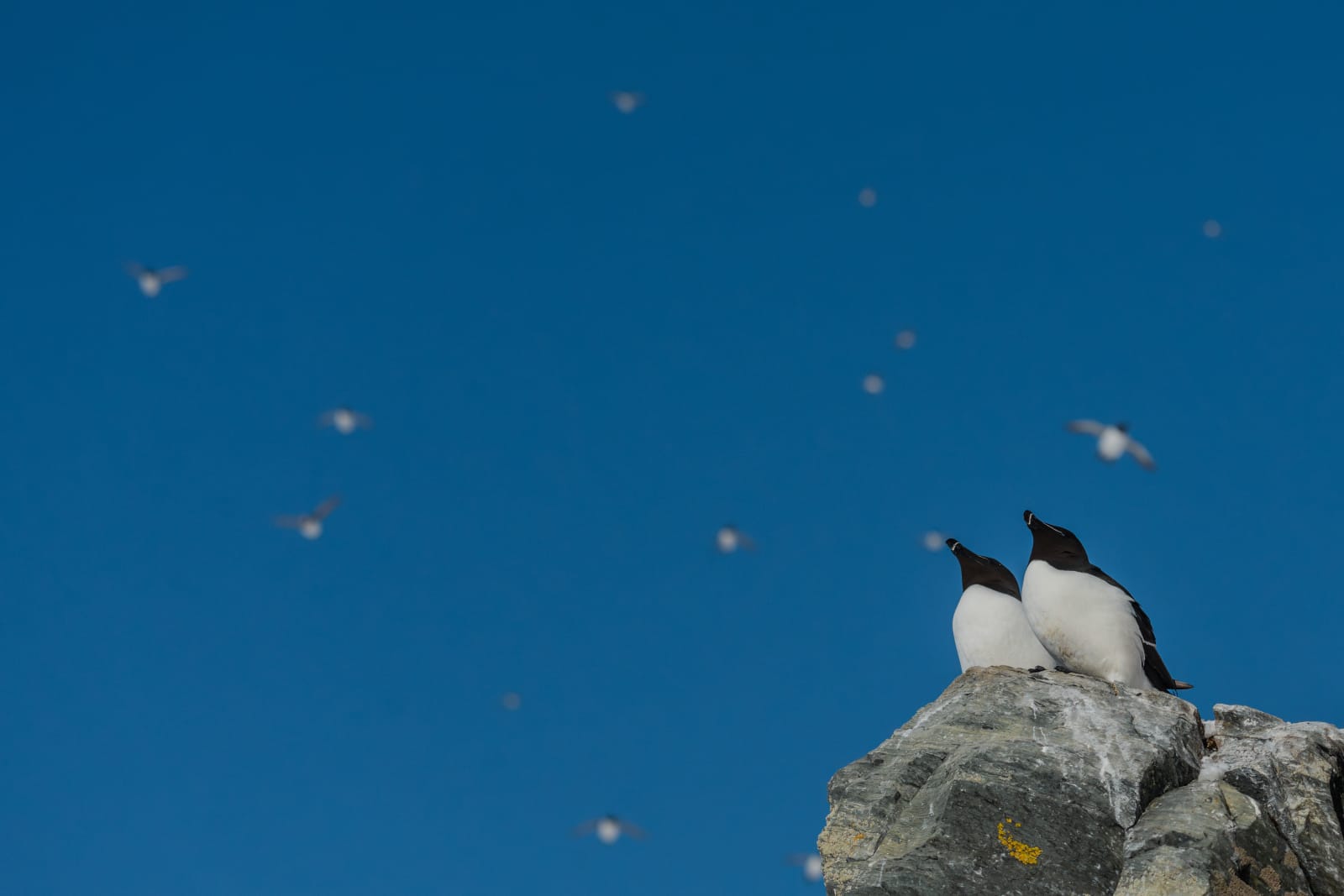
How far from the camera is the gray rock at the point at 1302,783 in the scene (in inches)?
334

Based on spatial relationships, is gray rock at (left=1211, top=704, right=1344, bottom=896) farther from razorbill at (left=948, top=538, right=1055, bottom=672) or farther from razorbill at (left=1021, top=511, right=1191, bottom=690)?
razorbill at (left=948, top=538, right=1055, bottom=672)

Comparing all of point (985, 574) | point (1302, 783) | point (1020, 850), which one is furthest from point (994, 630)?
point (1020, 850)

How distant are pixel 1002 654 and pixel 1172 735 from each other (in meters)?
2.49

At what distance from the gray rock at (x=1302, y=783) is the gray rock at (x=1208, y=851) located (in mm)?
156

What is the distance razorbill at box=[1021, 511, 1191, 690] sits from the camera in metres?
10.8

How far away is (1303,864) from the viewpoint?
27.6ft

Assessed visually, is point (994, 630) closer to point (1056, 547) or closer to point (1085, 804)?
point (1056, 547)

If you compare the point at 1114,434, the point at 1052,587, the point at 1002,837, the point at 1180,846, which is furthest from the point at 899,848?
the point at 1114,434

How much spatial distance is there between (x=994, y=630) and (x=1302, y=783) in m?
3.12

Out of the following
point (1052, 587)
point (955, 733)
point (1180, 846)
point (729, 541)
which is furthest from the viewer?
point (729, 541)

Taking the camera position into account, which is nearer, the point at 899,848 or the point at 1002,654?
the point at 899,848

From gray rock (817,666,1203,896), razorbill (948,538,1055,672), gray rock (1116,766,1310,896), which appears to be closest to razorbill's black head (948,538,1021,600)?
razorbill (948,538,1055,672)

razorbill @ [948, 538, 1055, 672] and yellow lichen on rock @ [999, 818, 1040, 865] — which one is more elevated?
razorbill @ [948, 538, 1055, 672]

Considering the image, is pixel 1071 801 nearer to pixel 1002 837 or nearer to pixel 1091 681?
pixel 1002 837
